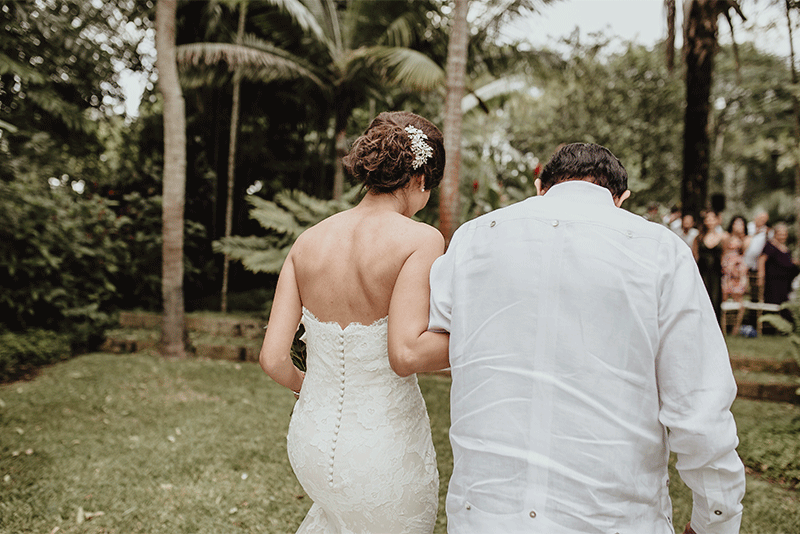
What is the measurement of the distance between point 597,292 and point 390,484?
38.6 inches

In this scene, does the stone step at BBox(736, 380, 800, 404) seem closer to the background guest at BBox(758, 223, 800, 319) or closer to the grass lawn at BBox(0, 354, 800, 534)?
the grass lawn at BBox(0, 354, 800, 534)

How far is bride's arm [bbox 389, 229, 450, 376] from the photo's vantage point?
5.30 feet

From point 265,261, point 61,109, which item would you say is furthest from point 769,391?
point 61,109

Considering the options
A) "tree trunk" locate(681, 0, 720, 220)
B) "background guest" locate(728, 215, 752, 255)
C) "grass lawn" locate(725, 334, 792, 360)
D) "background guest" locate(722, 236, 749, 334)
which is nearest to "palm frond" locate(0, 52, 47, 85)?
"tree trunk" locate(681, 0, 720, 220)

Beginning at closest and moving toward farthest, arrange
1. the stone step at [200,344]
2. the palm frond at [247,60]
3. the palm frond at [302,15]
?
the stone step at [200,344], the palm frond at [247,60], the palm frond at [302,15]

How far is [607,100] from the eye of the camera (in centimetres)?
1798

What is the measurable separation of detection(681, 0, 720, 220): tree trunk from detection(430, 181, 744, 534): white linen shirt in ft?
29.8

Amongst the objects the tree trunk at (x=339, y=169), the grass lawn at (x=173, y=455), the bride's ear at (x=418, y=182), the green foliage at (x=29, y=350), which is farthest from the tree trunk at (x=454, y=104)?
the green foliage at (x=29, y=350)

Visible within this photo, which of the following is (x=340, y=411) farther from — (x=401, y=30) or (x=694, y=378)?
(x=401, y=30)

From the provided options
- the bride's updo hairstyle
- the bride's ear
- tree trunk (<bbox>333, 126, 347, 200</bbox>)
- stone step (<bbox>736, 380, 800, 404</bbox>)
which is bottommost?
stone step (<bbox>736, 380, 800, 404</bbox>)

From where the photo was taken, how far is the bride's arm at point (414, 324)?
1615mm

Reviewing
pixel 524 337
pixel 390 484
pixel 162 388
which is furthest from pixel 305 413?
pixel 162 388

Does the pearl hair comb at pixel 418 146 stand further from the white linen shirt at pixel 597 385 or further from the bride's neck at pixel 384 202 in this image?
the white linen shirt at pixel 597 385

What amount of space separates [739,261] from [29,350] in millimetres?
10926
